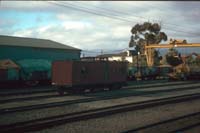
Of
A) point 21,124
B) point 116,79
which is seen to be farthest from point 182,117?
point 116,79

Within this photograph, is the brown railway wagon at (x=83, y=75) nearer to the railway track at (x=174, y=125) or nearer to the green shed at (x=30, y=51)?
the railway track at (x=174, y=125)

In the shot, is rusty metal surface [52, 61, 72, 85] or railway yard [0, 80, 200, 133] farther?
rusty metal surface [52, 61, 72, 85]

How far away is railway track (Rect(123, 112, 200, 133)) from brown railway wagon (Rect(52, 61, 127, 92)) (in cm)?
1212

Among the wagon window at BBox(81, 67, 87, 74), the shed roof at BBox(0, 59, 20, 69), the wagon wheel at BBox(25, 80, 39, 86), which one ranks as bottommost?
the wagon wheel at BBox(25, 80, 39, 86)

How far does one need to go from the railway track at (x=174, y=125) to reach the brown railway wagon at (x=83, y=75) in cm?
1212

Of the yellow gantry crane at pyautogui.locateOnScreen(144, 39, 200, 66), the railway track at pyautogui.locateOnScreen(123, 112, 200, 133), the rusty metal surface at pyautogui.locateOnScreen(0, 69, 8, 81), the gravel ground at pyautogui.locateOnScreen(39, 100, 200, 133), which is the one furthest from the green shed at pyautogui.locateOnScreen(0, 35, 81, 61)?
the railway track at pyautogui.locateOnScreen(123, 112, 200, 133)

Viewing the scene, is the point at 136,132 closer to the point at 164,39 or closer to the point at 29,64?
the point at 29,64

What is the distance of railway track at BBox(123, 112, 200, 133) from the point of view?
1145 centimetres

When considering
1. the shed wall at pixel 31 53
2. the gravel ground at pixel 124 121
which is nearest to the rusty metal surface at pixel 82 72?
the gravel ground at pixel 124 121

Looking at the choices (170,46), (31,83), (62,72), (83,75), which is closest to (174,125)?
(83,75)

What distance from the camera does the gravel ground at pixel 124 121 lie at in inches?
463

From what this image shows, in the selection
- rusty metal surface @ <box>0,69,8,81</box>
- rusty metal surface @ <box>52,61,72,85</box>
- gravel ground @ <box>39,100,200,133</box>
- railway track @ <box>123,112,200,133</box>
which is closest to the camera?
railway track @ <box>123,112,200,133</box>

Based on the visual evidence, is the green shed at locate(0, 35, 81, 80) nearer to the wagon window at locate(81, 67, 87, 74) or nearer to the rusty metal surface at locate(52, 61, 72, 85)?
the rusty metal surface at locate(52, 61, 72, 85)

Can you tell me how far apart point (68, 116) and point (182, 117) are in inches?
186
